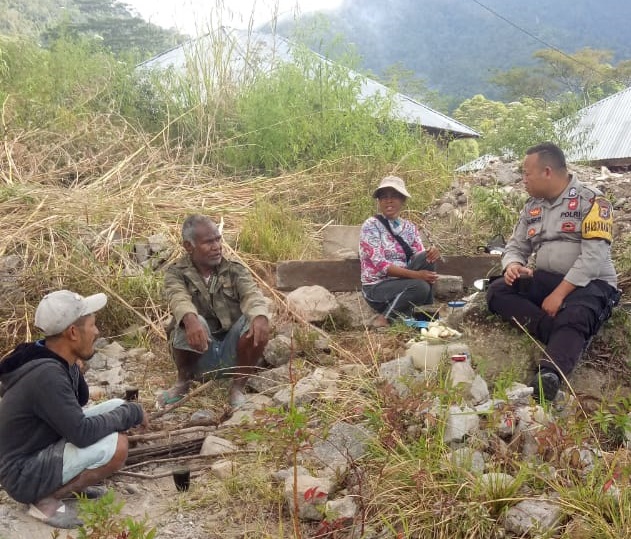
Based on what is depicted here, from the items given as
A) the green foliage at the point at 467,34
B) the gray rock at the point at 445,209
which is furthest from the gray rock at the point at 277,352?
the green foliage at the point at 467,34

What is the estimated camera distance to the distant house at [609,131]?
14.9 metres

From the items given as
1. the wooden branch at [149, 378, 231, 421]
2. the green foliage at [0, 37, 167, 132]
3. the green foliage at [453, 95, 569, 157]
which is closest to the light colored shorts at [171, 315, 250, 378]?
the wooden branch at [149, 378, 231, 421]

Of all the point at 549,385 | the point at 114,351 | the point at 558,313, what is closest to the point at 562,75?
the point at 558,313

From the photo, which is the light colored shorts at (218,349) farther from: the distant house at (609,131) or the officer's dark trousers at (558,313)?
the distant house at (609,131)

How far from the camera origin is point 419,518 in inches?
101

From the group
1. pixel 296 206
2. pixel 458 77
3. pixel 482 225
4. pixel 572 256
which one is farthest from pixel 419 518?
pixel 458 77

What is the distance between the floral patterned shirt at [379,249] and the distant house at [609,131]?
867 centimetres

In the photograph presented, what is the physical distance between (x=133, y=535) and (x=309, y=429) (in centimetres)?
128

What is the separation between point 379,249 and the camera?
5055 mm

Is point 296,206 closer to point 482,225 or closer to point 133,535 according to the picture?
point 482,225

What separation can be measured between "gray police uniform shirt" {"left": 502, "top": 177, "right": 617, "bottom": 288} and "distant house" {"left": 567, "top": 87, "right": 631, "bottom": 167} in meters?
8.95

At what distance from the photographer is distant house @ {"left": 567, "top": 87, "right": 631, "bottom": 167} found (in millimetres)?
14922

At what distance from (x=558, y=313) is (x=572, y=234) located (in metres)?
0.50

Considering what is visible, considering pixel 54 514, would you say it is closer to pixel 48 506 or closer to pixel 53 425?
pixel 48 506
